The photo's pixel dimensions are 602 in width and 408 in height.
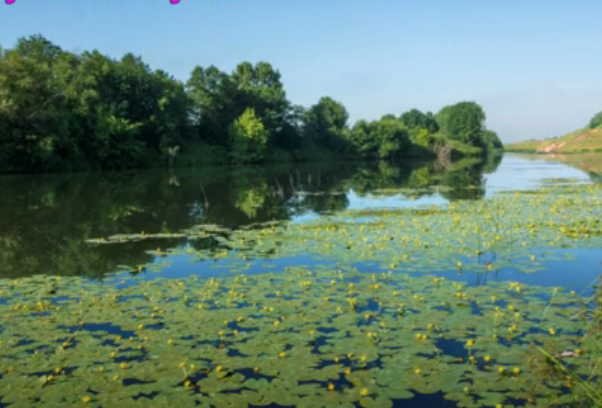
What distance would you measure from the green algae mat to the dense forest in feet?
122

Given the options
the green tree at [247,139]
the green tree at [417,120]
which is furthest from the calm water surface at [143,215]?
the green tree at [417,120]

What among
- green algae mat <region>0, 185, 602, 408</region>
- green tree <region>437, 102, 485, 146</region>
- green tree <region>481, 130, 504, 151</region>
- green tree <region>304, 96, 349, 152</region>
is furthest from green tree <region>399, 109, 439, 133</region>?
green algae mat <region>0, 185, 602, 408</region>

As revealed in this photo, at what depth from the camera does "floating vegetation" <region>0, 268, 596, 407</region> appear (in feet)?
18.1

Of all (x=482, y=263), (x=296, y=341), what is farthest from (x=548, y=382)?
(x=482, y=263)

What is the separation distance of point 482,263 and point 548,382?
19.1ft

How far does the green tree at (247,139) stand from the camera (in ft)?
234

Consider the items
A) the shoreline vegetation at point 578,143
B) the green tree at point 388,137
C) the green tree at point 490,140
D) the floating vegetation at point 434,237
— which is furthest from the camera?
the green tree at point 490,140

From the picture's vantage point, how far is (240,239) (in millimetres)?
14969

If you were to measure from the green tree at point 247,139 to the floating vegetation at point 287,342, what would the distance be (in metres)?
62.2

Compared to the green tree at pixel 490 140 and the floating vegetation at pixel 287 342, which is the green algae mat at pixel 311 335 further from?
the green tree at pixel 490 140

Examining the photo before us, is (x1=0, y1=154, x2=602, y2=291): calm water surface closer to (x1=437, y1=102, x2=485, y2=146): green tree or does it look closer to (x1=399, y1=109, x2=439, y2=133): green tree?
(x1=437, y1=102, x2=485, y2=146): green tree

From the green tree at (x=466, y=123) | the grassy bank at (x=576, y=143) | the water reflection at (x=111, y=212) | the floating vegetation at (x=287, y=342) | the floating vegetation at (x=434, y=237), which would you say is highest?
the green tree at (x=466, y=123)

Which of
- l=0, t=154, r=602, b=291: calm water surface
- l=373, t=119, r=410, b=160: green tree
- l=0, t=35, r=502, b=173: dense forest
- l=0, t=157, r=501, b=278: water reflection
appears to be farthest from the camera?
l=373, t=119, r=410, b=160: green tree

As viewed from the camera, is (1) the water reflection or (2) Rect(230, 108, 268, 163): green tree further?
(2) Rect(230, 108, 268, 163): green tree
